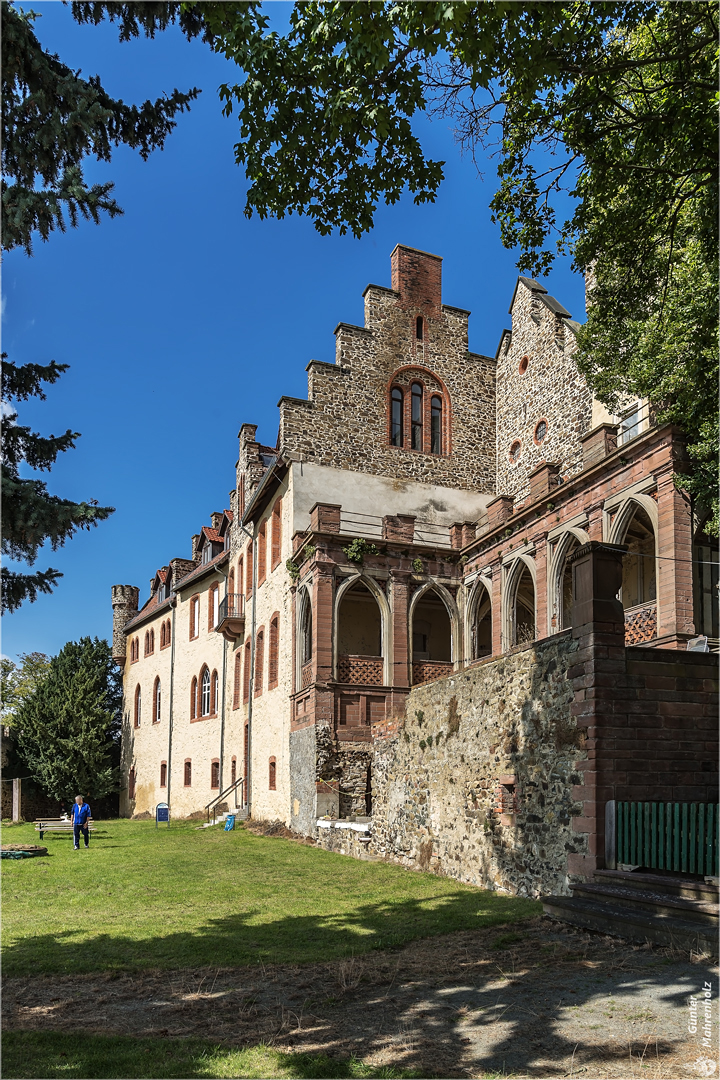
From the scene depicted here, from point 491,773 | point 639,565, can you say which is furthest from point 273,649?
point 491,773

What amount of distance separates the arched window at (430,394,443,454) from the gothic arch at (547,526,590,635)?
9.99 metres

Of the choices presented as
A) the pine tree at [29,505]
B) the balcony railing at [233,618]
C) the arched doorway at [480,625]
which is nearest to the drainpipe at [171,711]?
the balcony railing at [233,618]

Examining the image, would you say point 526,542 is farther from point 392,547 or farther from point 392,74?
point 392,74

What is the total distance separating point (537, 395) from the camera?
27.9m

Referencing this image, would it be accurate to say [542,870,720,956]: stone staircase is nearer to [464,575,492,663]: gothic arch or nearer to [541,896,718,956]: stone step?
[541,896,718,956]: stone step

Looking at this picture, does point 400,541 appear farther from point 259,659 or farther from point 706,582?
point 706,582

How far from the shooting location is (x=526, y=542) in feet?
72.5

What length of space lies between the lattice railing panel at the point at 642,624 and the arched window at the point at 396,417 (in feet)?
43.7

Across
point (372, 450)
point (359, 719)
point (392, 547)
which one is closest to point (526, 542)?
point (392, 547)

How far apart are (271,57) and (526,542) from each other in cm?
1602

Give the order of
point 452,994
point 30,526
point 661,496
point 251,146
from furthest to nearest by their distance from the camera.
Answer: point 661,496 < point 251,146 < point 452,994 < point 30,526

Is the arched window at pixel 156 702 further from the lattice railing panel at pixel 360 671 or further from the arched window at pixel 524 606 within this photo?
the arched window at pixel 524 606

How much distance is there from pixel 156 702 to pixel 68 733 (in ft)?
13.9

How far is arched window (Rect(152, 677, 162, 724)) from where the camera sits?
40375 mm
